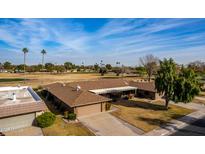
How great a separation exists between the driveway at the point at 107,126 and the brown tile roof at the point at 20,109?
6.09 m

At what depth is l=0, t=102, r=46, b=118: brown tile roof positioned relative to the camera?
1859 cm

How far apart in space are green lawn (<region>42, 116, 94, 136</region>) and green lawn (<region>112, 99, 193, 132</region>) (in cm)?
641

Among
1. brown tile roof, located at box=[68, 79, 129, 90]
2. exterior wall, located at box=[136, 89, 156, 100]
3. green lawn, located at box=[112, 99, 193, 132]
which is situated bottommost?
green lawn, located at box=[112, 99, 193, 132]

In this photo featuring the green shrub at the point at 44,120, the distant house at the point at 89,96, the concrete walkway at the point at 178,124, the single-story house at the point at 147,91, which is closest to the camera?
the concrete walkway at the point at 178,124

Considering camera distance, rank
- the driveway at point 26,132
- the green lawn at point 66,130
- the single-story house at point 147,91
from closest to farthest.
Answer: the driveway at point 26,132, the green lawn at point 66,130, the single-story house at point 147,91

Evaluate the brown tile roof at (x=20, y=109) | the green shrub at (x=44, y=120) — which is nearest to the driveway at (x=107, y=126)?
the green shrub at (x=44, y=120)

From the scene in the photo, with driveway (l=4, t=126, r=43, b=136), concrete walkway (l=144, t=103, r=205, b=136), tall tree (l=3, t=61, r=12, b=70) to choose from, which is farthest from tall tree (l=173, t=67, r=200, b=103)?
tall tree (l=3, t=61, r=12, b=70)

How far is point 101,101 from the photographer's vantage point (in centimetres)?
2581

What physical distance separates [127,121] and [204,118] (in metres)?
11.7

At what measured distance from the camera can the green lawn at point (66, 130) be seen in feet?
59.9

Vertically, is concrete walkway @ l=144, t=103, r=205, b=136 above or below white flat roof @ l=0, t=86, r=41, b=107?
below

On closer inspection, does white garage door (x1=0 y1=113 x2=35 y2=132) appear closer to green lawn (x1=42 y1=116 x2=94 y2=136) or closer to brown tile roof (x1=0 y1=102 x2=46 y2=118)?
brown tile roof (x1=0 y1=102 x2=46 y2=118)

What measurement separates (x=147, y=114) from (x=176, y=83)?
6.72 metres

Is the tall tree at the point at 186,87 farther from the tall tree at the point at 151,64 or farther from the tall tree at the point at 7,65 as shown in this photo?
the tall tree at the point at 7,65
